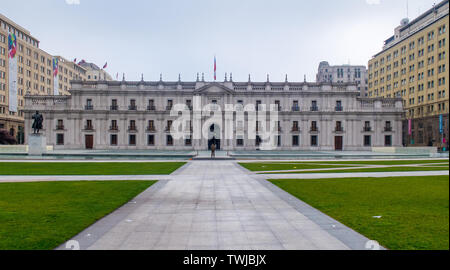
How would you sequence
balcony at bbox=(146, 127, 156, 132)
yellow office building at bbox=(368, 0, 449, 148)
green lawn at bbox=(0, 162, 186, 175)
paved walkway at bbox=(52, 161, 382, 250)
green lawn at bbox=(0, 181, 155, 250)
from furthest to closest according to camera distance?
balcony at bbox=(146, 127, 156, 132)
yellow office building at bbox=(368, 0, 449, 148)
green lawn at bbox=(0, 162, 186, 175)
green lawn at bbox=(0, 181, 155, 250)
paved walkway at bbox=(52, 161, 382, 250)

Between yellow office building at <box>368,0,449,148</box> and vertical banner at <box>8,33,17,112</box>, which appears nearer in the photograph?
yellow office building at <box>368,0,449,148</box>

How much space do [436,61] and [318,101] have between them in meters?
22.9

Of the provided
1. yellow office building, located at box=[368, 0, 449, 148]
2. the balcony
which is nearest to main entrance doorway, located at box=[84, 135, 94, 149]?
the balcony

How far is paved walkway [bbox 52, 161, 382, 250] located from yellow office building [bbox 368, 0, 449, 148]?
53410 millimetres

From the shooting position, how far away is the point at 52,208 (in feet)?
27.0

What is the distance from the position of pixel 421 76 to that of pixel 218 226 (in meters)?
69.4

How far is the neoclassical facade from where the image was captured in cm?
5703

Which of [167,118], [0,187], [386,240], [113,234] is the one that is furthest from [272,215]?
[167,118]

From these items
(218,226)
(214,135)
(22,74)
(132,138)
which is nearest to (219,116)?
(214,135)

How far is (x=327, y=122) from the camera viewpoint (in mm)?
57531

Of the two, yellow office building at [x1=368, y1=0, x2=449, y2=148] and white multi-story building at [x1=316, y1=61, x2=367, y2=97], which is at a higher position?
white multi-story building at [x1=316, y1=61, x2=367, y2=97]

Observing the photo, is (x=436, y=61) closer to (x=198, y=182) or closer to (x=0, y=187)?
(x=198, y=182)

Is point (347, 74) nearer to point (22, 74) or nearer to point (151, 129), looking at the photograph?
point (151, 129)

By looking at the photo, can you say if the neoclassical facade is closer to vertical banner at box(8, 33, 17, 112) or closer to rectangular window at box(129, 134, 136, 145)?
rectangular window at box(129, 134, 136, 145)
